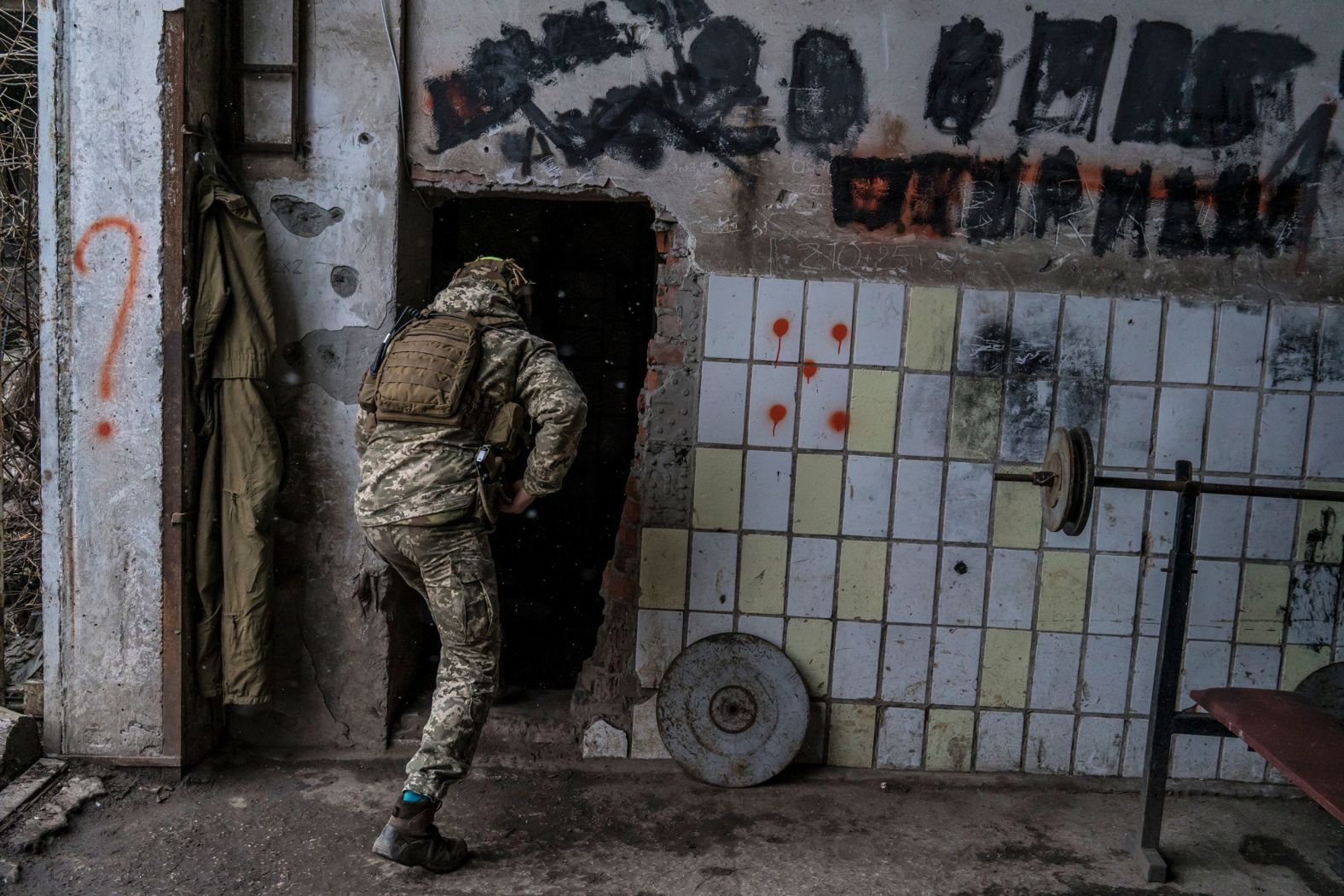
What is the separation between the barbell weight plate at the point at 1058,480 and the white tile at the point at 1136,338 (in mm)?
641

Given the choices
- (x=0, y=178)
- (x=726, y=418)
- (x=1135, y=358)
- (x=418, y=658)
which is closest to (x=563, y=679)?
(x=418, y=658)

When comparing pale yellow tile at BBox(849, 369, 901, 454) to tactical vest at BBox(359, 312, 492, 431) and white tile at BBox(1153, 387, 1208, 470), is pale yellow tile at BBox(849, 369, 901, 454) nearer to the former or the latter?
white tile at BBox(1153, 387, 1208, 470)

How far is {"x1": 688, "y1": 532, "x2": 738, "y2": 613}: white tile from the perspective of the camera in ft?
11.4

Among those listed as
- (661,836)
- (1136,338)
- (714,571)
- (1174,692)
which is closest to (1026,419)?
(1136,338)

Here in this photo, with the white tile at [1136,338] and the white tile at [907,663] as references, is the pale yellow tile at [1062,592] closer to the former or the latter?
the white tile at [907,663]

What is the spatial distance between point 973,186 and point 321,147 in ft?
7.45

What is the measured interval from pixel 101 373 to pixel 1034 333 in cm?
317

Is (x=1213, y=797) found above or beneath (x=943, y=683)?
beneath

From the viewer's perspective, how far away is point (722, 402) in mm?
3430

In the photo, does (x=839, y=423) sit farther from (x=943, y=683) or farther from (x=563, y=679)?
(x=563, y=679)

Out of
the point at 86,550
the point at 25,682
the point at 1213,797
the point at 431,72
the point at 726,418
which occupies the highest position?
the point at 431,72

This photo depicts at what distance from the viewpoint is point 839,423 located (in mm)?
3439

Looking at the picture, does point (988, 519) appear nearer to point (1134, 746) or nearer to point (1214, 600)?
point (1214, 600)

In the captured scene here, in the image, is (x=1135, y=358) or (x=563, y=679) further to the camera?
(x=563, y=679)
